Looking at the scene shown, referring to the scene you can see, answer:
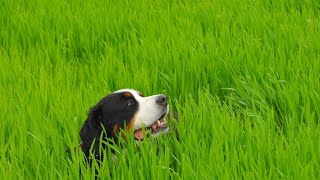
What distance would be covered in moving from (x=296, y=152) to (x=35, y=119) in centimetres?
151

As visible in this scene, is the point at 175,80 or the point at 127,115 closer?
the point at 127,115

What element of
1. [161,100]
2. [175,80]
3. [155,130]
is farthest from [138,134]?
[175,80]

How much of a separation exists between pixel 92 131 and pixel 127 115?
9.2 inches

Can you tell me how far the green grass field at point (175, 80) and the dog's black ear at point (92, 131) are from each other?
8cm

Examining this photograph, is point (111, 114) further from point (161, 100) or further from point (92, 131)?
point (161, 100)

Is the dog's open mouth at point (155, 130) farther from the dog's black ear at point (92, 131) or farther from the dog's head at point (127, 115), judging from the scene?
the dog's black ear at point (92, 131)

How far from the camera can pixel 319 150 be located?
9.24 ft

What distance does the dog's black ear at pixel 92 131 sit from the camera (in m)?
3.13

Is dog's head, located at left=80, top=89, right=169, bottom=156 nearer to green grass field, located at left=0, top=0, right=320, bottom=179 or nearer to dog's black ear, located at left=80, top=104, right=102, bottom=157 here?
dog's black ear, located at left=80, top=104, right=102, bottom=157

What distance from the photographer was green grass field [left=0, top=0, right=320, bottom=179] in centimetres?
283

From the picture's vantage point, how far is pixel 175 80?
13.5 ft

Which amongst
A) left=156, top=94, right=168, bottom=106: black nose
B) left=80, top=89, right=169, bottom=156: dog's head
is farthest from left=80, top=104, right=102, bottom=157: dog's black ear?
left=156, top=94, right=168, bottom=106: black nose

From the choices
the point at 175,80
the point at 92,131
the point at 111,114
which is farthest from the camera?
the point at 175,80

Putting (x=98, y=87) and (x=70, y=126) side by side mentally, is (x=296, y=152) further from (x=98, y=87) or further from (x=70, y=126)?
(x=98, y=87)
